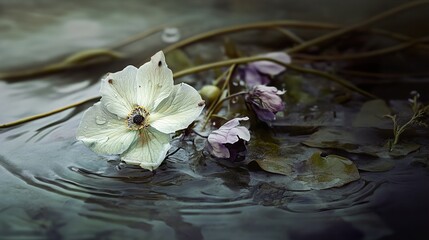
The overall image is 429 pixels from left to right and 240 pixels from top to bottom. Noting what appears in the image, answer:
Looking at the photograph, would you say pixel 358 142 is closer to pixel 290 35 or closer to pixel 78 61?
pixel 290 35

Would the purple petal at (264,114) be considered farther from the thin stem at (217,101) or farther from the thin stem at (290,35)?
the thin stem at (290,35)

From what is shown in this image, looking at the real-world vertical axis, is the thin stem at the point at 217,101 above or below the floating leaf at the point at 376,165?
above

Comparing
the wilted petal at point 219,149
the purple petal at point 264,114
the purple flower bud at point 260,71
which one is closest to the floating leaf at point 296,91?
the purple flower bud at point 260,71

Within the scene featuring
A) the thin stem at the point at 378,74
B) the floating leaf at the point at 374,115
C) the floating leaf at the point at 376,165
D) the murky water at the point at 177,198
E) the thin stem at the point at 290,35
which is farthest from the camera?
the thin stem at the point at 290,35

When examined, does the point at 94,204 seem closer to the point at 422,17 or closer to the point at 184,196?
the point at 184,196

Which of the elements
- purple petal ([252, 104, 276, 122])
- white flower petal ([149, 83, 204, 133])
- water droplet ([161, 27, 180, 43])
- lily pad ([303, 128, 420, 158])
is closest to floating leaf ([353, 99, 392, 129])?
lily pad ([303, 128, 420, 158])

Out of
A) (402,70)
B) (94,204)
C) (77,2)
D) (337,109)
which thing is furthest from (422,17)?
(94,204)

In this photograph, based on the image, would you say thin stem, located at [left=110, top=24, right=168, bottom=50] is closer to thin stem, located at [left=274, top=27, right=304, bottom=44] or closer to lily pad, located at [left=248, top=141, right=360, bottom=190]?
thin stem, located at [left=274, top=27, right=304, bottom=44]

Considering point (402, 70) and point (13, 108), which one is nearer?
point (13, 108)
